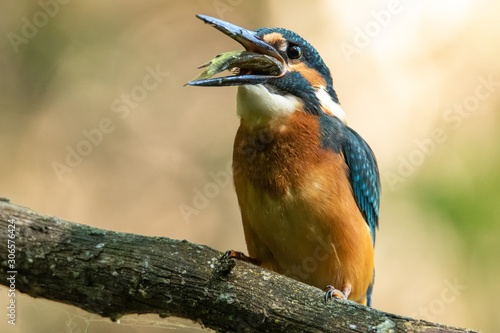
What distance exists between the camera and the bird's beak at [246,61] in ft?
11.5

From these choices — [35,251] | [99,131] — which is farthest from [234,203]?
[35,251]

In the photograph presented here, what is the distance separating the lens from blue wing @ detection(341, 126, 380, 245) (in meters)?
4.10

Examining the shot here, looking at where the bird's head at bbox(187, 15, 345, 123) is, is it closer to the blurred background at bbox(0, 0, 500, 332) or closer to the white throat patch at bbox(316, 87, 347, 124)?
the white throat patch at bbox(316, 87, 347, 124)

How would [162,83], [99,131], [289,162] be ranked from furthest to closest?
[162,83] → [99,131] → [289,162]

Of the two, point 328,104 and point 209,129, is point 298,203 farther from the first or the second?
point 209,129

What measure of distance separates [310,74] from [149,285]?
194 centimetres

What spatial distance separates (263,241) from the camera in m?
3.89

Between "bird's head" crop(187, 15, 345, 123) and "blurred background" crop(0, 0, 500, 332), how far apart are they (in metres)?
3.07

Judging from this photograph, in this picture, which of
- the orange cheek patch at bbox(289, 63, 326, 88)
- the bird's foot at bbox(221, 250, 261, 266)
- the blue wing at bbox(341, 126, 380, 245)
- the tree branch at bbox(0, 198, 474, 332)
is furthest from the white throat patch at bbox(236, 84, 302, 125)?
the tree branch at bbox(0, 198, 474, 332)

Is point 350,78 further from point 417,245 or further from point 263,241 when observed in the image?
point 263,241

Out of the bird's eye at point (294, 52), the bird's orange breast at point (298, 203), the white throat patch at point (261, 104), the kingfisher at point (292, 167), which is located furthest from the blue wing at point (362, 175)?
the bird's eye at point (294, 52)

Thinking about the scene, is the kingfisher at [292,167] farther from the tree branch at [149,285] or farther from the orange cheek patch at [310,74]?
the tree branch at [149,285]

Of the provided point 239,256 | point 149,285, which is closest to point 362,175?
point 239,256

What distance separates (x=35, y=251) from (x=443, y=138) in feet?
18.8
